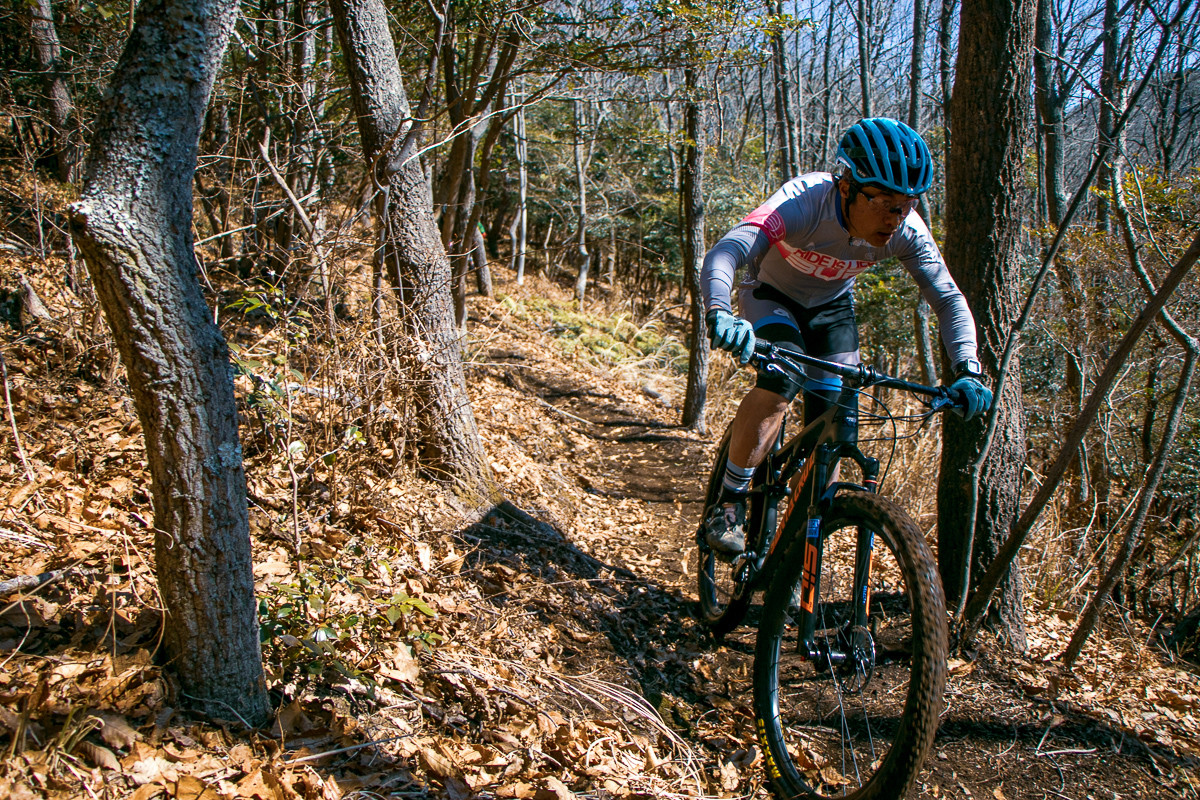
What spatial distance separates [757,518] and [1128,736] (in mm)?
1752

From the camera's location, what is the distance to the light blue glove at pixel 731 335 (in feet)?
7.80

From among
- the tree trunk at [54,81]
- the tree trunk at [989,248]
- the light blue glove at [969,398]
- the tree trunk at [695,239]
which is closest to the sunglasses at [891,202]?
the light blue glove at [969,398]

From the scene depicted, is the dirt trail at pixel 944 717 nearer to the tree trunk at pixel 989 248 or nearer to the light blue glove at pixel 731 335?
the tree trunk at pixel 989 248

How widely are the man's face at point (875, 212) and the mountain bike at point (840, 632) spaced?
65 centimetres

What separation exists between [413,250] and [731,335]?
254 centimetres

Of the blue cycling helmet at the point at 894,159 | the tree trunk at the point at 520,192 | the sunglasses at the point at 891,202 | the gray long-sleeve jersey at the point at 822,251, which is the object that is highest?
the tree trunk at the point at 520,192

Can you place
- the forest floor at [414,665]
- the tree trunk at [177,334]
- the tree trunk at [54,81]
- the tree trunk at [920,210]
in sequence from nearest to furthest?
the tree trunk at [177,334], the forest floor at [414,665], the tree trunk at [54,81], the tree trunk at [920,210]

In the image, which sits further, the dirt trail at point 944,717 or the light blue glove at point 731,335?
the dirt trail at point 944,717

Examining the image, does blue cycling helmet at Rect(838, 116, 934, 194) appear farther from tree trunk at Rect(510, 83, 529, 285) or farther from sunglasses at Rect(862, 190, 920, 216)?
tree trunk at Rect(510, 83, 529, 285)

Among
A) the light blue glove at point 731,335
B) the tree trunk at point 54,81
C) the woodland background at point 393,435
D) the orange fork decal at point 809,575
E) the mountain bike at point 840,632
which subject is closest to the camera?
the mountain bike at point 840,632

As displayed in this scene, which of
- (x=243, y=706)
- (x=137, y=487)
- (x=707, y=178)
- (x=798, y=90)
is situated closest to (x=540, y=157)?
(x=707, y=178)

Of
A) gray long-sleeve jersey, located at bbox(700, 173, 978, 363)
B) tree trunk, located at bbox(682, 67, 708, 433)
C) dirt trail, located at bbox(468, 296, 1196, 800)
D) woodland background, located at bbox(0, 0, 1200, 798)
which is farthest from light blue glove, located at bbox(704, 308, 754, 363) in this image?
tree trunk, located at bbox(682, 67, 708, 433)

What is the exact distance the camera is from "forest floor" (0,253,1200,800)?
1951 mm

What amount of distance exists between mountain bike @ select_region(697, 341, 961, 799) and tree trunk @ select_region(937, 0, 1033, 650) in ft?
2.71
